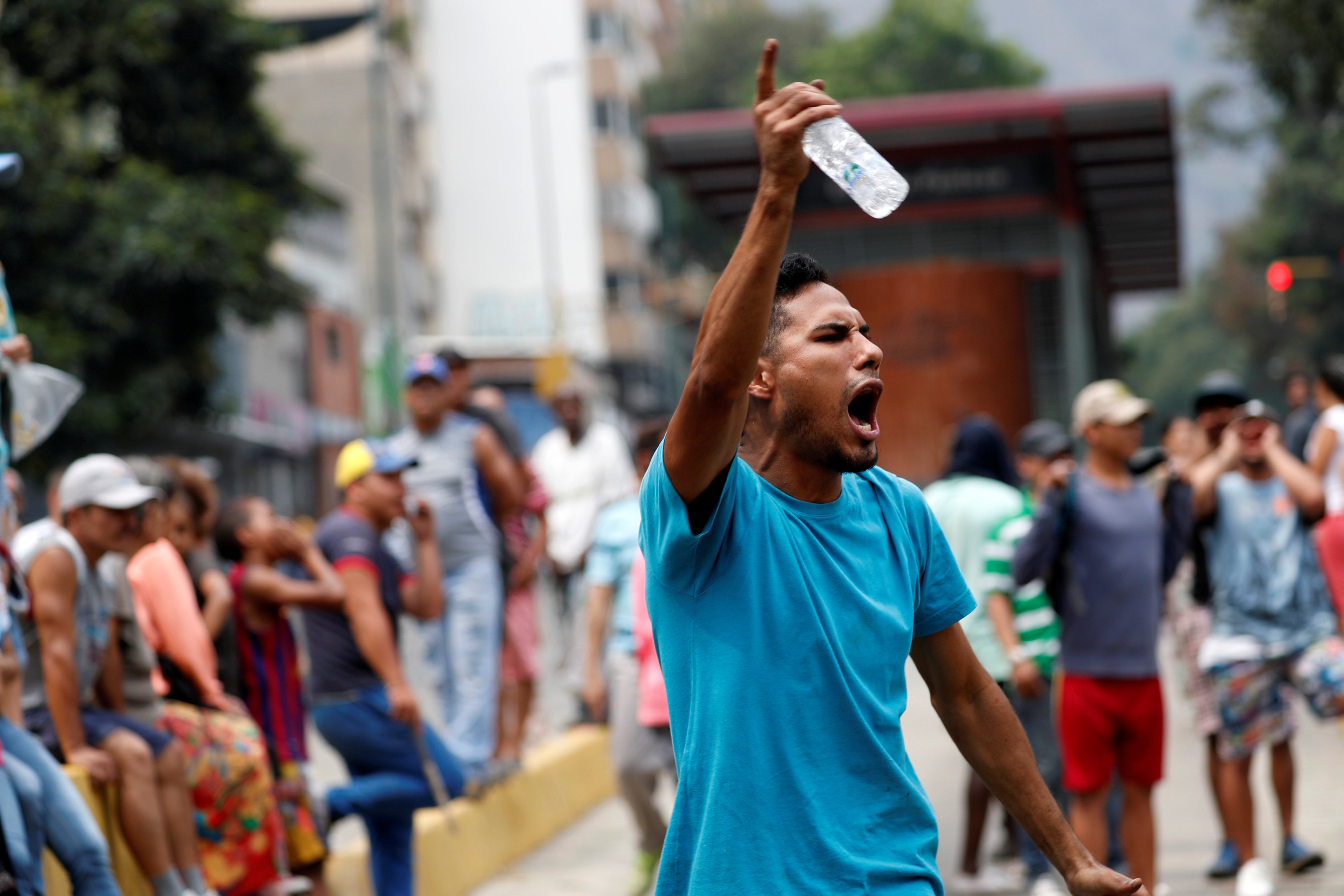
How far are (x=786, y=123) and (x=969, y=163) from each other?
56.1 ft

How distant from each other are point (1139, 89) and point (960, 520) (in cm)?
1127

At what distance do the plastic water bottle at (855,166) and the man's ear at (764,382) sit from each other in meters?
0.44

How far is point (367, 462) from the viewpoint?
724 centimetres

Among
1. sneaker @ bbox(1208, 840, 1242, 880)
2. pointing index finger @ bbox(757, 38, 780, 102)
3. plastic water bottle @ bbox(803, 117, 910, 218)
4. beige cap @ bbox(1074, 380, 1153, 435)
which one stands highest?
pointing index finger @ bbox(757, 38, 780, 102)

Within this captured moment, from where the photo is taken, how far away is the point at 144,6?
1021 inches

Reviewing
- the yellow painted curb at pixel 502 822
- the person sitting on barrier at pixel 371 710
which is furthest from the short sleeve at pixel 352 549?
the yellow painted curb at pixel 502 822

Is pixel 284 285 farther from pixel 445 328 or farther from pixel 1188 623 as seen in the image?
pixel 445 328

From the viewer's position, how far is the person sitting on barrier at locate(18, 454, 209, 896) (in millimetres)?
5398

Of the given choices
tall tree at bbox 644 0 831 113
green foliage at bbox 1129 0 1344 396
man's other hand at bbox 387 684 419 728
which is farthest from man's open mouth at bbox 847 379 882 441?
tall tree at bbox 644 0 831 113

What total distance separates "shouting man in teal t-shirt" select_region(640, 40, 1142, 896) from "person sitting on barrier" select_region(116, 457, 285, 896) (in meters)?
3.31

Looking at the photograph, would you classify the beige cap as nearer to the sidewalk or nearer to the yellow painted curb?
the sidewalk

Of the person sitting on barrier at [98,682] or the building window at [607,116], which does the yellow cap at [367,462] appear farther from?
the building window at [607,116]

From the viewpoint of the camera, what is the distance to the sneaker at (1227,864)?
7.45m

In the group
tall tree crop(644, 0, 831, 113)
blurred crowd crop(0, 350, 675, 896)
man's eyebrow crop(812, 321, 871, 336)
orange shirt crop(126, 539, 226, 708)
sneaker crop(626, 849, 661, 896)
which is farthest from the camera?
tall tree crop(644, 0, 831, 113)
